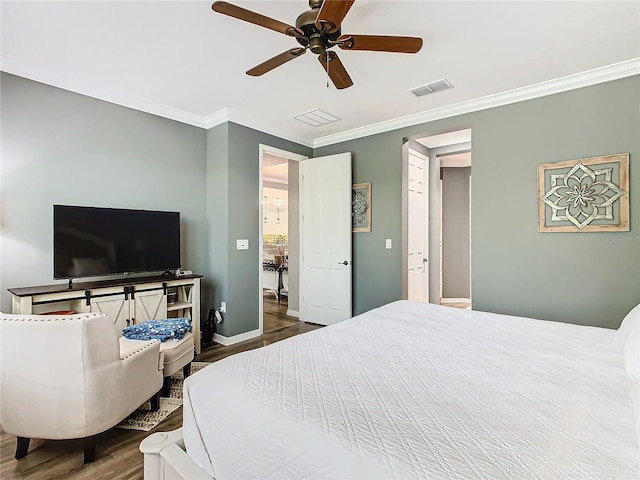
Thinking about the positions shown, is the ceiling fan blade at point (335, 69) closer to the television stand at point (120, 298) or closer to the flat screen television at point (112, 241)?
the flat screen television at point (112, 241)

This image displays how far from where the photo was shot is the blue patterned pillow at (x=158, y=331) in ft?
8.26

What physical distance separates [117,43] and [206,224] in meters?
2.07

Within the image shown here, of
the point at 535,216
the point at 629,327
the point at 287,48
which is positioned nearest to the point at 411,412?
the point at 629,327

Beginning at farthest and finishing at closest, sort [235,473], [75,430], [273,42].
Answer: [273,42], [75,430], [235,473]

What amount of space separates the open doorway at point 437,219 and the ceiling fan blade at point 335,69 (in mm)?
1882

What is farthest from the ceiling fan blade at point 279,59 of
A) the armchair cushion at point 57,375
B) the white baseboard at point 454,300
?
the white baseboard at point 454,300

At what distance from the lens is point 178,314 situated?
3684 millimetres

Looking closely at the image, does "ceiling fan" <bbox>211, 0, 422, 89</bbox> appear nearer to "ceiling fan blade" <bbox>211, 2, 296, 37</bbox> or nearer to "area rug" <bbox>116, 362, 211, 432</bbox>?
"ceiling fan blade" <bbox>211, 2, 296, 37</bbox>

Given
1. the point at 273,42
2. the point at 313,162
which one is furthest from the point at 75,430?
the point at 313,162

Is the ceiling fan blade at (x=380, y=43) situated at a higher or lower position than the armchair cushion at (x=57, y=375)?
higher

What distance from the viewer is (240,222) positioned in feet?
12.8

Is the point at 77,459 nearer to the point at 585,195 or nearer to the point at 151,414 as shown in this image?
the point at 151,414

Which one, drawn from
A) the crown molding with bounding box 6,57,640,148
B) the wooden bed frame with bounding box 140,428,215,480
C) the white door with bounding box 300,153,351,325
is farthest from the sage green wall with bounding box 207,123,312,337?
the wooden bed frame with bounding box 140,428,215,480

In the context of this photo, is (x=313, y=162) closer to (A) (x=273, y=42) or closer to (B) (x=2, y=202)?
(A) (x=273, y=42)
